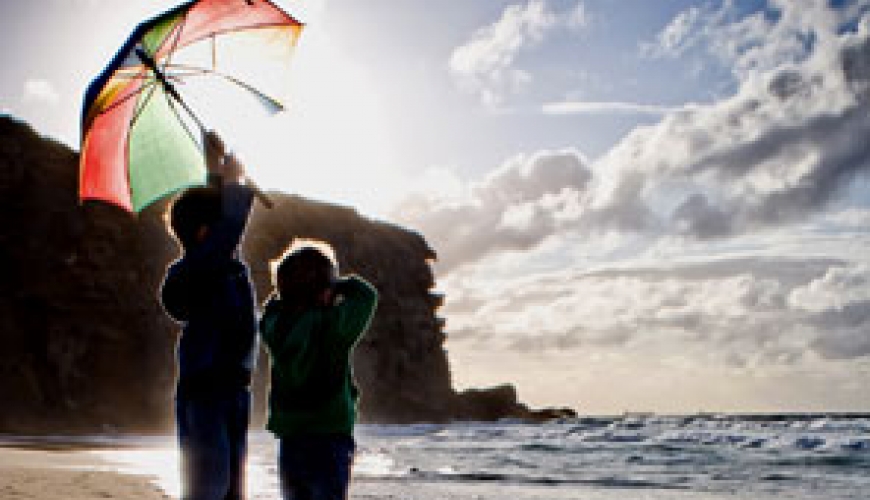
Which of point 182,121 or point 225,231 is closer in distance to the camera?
point 225,231

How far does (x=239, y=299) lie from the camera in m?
2.99

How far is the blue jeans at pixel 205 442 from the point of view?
9.51 ft

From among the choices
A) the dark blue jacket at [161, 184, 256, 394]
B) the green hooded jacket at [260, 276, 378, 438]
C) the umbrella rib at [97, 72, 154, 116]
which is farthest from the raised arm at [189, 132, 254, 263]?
the umbrella rib at [97, 72, 154, 116]

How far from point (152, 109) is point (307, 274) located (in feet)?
4.73

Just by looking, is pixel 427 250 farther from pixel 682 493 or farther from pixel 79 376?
pixel 682 493

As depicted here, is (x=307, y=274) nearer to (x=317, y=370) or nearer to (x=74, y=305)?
(x=317, y=370)

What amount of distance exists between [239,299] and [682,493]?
11.4 metres

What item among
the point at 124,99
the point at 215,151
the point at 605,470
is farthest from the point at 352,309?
the point at 605,470

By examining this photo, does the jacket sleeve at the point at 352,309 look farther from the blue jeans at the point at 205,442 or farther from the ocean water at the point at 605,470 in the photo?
the ocean water at the point at 605,470

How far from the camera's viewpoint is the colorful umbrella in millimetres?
3721

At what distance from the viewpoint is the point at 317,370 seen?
3.00 metres

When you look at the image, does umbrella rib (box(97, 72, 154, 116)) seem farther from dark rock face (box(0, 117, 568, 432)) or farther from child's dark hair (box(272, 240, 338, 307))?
dark rock face (box(0, 117, 568, 432))

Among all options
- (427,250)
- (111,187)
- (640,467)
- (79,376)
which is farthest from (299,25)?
(427,250)

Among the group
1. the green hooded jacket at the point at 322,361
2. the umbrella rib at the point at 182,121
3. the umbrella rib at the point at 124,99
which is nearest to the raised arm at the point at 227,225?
the green hooded jacket at the point at 322,361
